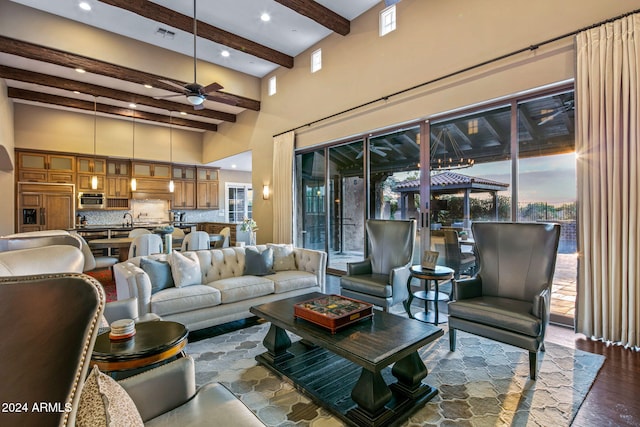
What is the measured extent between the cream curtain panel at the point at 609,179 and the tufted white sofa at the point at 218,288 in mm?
2861

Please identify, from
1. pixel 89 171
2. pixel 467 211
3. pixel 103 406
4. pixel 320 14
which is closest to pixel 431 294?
pixel 467 211

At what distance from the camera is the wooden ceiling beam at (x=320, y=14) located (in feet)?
15.2

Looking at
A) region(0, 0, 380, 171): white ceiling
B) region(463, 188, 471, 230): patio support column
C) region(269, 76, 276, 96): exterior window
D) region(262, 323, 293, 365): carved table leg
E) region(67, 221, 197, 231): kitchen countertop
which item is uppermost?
region(0, 0, 380, 171): white ceiling

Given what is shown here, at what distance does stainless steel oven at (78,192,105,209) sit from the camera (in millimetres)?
8359

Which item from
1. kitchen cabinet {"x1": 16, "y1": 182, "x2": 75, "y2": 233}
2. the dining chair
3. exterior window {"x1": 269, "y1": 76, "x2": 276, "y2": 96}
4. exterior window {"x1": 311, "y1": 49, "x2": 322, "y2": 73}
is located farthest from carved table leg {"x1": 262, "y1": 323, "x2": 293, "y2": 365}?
kitchen cabinet {"x1": 16, "y1": 182, "x2": 75, "y2": 233}

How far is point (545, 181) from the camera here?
11.9ft

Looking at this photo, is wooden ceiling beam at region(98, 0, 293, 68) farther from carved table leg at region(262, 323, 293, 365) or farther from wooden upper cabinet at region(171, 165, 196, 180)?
wooden upper cabinet at region(171, 165, 196, 180)

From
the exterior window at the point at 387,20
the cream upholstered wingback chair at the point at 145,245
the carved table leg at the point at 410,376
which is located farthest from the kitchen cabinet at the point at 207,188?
the carved table leg at the point at 410,376

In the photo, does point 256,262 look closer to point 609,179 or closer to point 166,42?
point 609,179

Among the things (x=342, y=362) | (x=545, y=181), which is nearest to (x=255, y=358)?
(x=342, y=362)

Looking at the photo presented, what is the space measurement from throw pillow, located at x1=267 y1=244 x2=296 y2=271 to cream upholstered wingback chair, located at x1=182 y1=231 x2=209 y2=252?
1718mm

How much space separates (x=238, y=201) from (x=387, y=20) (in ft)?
27.2

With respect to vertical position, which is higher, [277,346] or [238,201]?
[238,201]

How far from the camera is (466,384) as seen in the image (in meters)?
2.33
